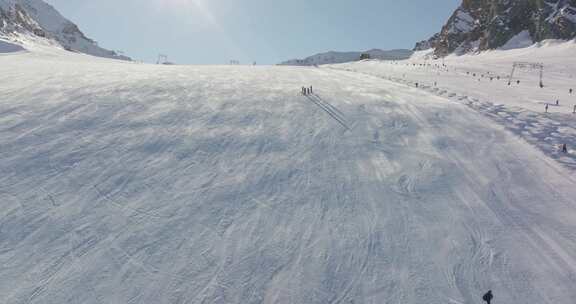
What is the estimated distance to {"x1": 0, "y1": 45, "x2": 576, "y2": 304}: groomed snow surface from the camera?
4.93m

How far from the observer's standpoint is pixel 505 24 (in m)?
87.2

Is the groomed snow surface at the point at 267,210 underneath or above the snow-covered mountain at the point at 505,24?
underneath

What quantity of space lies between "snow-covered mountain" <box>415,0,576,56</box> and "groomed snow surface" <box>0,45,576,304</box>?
79196 millimetres

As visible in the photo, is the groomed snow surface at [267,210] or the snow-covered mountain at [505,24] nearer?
the groomed snow surface at [267,210]

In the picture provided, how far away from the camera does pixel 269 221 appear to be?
6.17m

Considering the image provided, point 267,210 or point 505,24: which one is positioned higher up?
point 505,24

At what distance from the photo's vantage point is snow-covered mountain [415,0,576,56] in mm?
69688

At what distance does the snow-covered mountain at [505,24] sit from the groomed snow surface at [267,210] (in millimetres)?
79196

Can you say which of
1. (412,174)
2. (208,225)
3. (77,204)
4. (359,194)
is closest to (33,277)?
(77,204)

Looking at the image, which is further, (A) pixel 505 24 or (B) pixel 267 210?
(A) pixel 505 24

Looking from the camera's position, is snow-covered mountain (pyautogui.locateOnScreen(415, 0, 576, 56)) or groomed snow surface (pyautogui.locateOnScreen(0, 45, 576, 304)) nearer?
groomed snow surface (pyautogui.locateOnScreen(0, 45, 576, 304))

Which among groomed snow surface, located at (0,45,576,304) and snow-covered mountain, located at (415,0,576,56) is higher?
snow-covered mountain, located at (415,0,576,56)

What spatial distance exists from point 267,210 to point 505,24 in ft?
348

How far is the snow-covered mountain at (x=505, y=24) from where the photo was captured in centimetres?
6969
